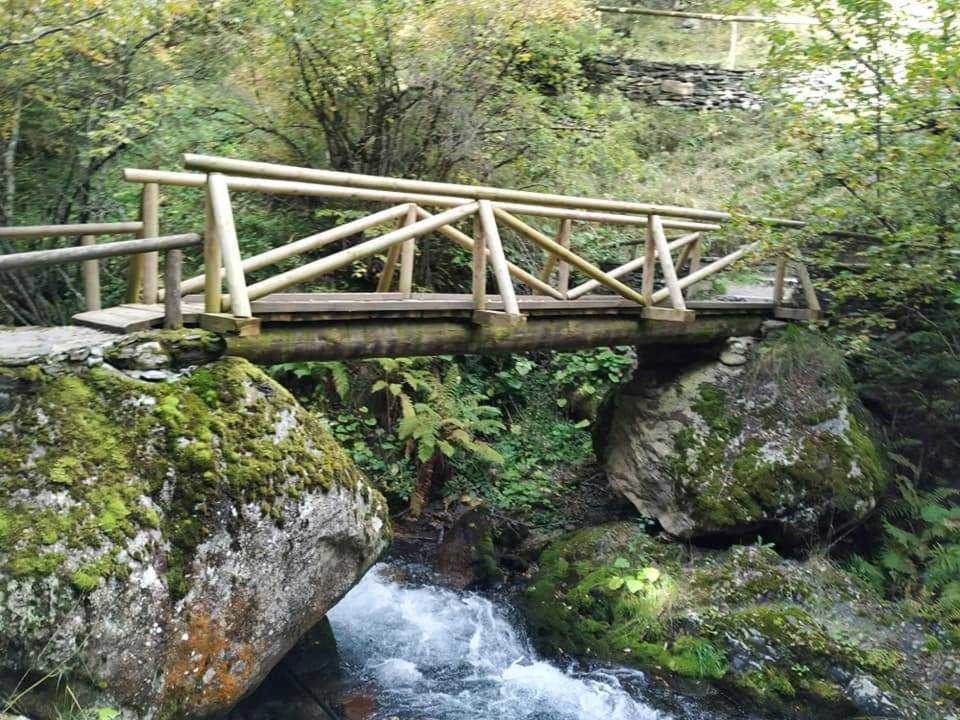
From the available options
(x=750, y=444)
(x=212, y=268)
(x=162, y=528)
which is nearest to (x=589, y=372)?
(x=750, y=444)

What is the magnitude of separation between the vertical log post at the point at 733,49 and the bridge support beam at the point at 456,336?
34.5 ft

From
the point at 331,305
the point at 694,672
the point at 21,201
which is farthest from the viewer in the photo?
the point at 21,201

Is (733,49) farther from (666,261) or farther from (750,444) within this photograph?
(750,444)

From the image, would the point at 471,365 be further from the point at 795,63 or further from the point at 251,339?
the point at 251,339

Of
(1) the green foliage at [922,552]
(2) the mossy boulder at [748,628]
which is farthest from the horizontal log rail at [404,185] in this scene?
(2) the mossy boulder at [748,628]

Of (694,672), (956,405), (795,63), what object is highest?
(795,63)

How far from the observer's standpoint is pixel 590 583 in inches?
282

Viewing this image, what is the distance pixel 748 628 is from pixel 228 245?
193 inches

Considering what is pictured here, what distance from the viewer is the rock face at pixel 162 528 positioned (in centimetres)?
348

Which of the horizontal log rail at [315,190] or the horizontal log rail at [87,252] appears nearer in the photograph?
the horizontal log rail at [87,252]

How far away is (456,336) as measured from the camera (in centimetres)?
596

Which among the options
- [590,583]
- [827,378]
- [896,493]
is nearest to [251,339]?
[590,583]

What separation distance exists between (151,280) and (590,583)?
4497 millimetres

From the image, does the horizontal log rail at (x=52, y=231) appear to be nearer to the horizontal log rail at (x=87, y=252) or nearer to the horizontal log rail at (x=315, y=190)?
the horizontal log rail at (x=315, y=190)
